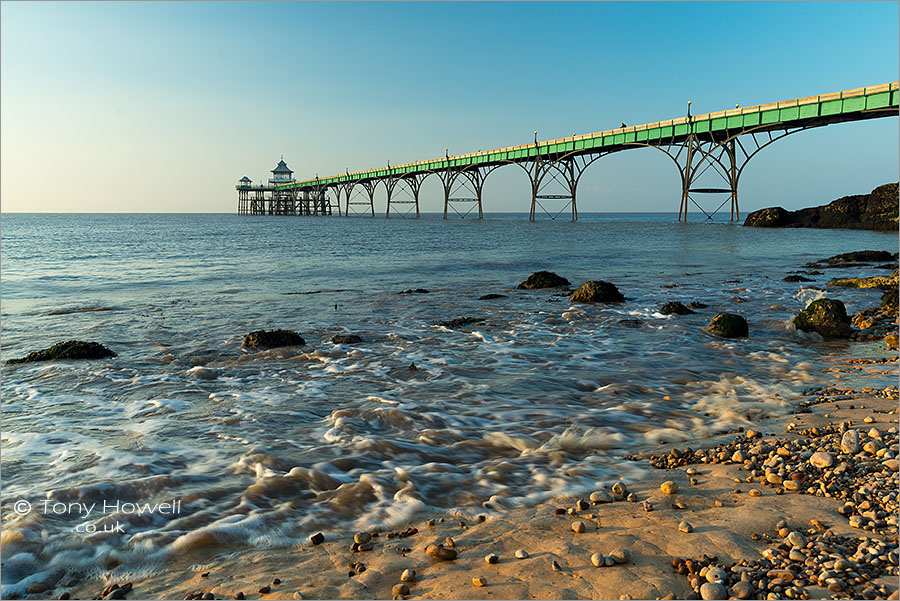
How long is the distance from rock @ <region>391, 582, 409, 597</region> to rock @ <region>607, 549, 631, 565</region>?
1072 millimetres

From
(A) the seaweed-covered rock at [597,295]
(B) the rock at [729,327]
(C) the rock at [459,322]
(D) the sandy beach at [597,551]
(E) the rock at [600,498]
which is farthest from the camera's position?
(A) the seaweed-covered rock at [597,295]

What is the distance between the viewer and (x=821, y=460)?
380 cm

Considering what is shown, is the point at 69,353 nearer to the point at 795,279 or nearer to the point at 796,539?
the point at 796,539

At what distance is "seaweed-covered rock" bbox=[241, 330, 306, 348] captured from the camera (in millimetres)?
8438

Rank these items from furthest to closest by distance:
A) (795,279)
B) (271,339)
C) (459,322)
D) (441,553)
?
1. (795,279)
2. (459,322)
3. (271,339)
4. (441,553)

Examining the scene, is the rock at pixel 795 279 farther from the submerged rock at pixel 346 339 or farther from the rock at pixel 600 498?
the rock at pixel 600 498

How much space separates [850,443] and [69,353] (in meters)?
9.25

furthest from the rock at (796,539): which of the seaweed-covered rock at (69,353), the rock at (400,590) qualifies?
the seaweed-covered rock at (69,353)

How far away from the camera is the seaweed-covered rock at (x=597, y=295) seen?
1250cm

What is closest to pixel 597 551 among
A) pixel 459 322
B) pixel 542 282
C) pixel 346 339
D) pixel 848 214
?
pixel 346 339

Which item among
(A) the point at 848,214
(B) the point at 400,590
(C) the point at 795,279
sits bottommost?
(B) the point at 400,590

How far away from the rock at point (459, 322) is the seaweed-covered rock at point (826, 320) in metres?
Answer: 5.55

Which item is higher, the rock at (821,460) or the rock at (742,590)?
the rock at (821,460)

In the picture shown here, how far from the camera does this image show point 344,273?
19406 millimetres
